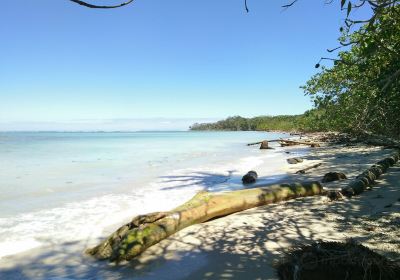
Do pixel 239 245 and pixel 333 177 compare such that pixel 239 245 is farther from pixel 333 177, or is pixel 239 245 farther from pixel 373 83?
pixel 333 177

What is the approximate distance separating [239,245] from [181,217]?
4.31 feet

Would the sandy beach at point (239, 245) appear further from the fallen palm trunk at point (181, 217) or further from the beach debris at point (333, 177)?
the beach debris at point (333, 177)

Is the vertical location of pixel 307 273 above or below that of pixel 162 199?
above

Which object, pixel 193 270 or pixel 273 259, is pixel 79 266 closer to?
pixel 193 270

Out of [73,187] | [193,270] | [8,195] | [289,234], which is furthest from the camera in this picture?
[73,187]

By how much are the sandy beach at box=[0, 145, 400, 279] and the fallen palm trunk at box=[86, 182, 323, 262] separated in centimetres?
16

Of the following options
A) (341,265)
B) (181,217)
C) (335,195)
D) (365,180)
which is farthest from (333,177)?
(341,265)

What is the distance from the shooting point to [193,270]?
515 centimetres

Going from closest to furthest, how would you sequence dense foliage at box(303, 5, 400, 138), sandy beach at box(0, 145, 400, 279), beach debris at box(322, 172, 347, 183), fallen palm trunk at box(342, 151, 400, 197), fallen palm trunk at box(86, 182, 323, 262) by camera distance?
dense foliage at box(303, 5, 400, 138) < sandy beach at box(0, 145, 400, 279) < fallen palm trunk at box(86, 182, 323, 262) < fallen palm trunk at box(342, 151, 400, 197) < beach debris at box(322, 172, 347, 183)

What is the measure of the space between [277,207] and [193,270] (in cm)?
370

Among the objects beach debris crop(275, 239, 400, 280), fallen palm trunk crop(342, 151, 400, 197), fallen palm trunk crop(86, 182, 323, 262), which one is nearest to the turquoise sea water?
fallen palm trunk crop(86, 182, 323, 262)

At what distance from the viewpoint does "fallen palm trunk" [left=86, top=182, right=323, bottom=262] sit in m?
5.83

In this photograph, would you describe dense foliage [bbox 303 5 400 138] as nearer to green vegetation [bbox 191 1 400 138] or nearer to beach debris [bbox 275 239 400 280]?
green vegetation [bbox 191 1 400 138]

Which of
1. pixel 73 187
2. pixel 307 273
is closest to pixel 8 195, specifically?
pixel 73 187
